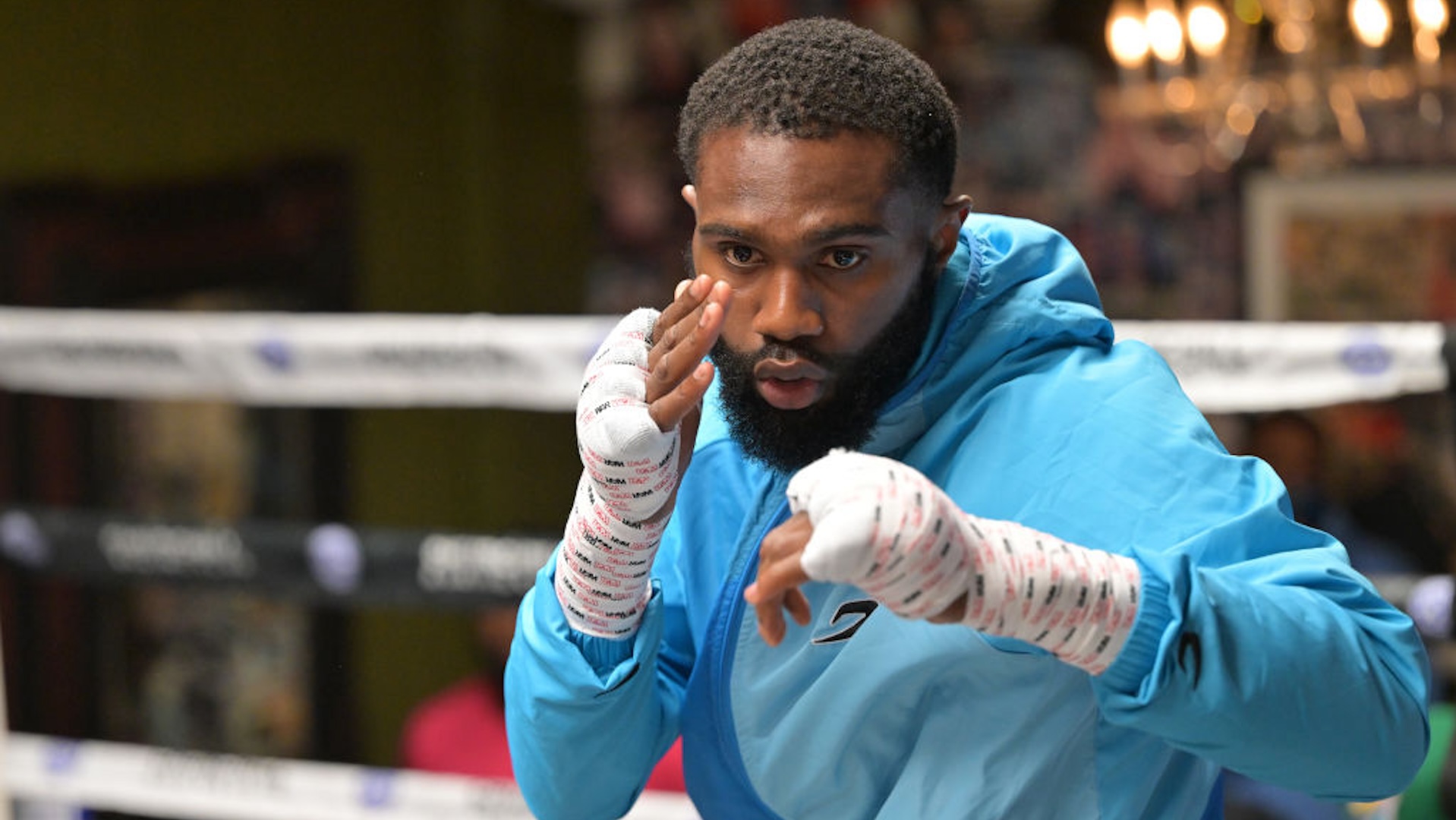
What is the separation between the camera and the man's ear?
1222 mm

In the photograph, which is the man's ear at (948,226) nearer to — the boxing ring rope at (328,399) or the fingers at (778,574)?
the fingers at (778,574)

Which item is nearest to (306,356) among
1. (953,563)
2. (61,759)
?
(61,759)

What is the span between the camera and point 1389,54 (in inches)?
140

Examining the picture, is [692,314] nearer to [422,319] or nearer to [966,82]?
[422,319]

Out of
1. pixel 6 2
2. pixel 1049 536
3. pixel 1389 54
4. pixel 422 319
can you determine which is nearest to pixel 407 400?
pixel 422 319

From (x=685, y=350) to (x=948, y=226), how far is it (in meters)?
0.26

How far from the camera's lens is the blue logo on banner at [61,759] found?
263 cm

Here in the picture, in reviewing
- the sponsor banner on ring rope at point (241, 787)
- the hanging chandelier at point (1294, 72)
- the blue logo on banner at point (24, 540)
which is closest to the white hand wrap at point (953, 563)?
the sponsor banner on ring rope at point (241, 787)

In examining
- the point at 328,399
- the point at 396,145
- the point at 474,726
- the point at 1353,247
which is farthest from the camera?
the point at 396,145

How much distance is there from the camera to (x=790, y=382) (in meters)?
1.16

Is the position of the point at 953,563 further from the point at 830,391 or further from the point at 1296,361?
the point at 1296,361

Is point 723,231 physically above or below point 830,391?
above

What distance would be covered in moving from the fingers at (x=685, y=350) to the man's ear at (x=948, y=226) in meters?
0.20

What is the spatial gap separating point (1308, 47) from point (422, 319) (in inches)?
77.4
